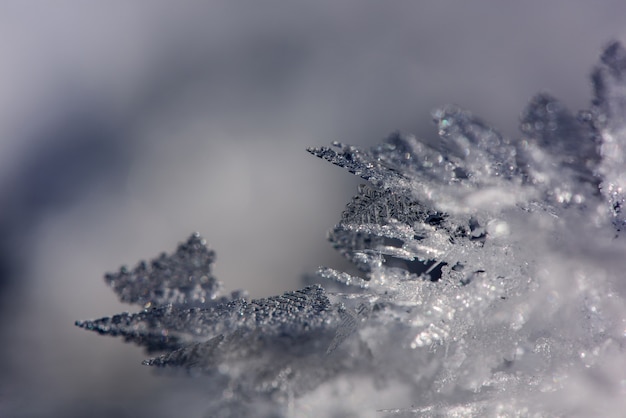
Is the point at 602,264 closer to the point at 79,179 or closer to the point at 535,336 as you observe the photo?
the point at 535,336

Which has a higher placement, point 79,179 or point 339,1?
point 339,1

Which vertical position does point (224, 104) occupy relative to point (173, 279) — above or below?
above

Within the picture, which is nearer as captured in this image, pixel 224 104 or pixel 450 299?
pixel 450 299

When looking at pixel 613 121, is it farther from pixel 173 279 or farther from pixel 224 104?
pixel 224 104

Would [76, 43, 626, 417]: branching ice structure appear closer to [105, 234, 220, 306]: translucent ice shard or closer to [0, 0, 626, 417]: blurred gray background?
[105, 234, 220, 306]: translucent ice shard

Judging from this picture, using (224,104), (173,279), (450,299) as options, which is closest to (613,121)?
(450,299)

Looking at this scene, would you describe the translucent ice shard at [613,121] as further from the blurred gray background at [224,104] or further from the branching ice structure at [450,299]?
the blurred gray background at [224,104]

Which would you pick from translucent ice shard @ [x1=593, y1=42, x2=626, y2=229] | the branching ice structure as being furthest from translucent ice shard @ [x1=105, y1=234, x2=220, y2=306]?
translucent ice shard @ [x1=593, y1=42, x2=626, y2=229]

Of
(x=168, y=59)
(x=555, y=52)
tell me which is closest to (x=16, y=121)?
(x=168, y=59)
